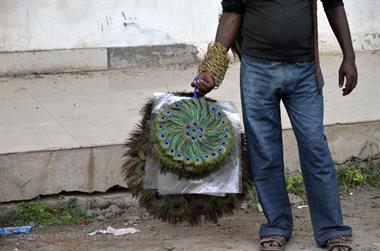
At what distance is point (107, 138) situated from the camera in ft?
18.3

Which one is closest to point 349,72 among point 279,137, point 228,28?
point 279,137

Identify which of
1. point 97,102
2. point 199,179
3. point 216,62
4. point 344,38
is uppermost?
point 344,38

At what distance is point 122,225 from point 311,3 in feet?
6.26

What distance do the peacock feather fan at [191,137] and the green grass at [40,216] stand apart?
3.89 feet

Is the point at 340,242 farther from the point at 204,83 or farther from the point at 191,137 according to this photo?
the point at 204,83

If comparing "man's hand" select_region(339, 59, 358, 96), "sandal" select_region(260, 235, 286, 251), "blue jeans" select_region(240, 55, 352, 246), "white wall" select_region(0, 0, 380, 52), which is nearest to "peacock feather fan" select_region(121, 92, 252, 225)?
"blue jeans" select_region(240, 55, 352, 246)

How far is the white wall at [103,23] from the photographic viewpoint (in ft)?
25.1

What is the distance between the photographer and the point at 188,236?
4.83 meters

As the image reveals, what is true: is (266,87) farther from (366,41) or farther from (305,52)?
(366,41)

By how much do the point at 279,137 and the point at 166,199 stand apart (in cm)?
71

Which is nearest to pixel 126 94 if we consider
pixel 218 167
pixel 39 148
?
pixel 39 148

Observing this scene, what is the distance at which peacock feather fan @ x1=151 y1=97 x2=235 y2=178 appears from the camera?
13.6 ft

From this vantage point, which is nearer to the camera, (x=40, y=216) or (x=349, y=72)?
(x=349, y=72)

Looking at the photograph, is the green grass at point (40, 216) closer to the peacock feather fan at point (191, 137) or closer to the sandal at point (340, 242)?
the peacock feather fan at point (191, 137)
